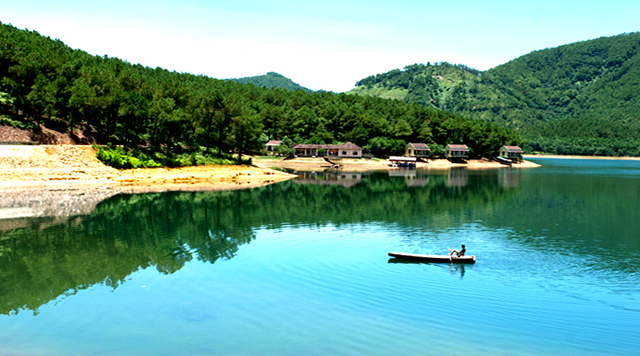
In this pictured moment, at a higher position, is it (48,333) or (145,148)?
(145,148)

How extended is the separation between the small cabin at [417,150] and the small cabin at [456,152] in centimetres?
770

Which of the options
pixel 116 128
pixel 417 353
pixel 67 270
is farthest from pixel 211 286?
pixel 116 128

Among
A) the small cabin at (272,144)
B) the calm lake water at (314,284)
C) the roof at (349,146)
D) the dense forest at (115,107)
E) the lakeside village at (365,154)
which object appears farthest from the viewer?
the small cabin at (272,144)

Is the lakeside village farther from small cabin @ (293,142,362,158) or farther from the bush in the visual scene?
the bush

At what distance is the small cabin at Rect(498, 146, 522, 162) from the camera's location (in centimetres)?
15588

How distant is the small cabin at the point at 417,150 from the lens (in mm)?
143000

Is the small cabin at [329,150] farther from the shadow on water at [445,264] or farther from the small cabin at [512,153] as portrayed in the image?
the shadow on water at [445,264]

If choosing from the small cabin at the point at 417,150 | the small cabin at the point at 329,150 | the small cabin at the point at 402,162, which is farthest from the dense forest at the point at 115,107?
the small cabin at the point at 417,150

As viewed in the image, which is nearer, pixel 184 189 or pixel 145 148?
pixel 184 189

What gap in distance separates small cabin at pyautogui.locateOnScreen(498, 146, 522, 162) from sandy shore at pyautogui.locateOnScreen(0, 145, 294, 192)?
104 meters

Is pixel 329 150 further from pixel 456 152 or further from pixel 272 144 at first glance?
pixel 456 152

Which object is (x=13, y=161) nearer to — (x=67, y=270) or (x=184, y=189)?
(x=184, y=189)

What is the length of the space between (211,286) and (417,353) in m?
11.9

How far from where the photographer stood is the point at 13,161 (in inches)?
2440
